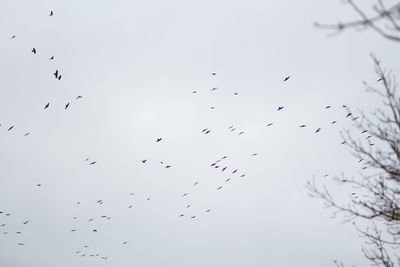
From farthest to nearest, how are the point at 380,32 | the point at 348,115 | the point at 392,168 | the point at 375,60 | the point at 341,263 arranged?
the point at 341,263 → the point at 348,115 → the point at 375,60 → the point at 392,168 → the point at 380,32

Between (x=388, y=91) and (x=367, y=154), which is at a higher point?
(x=388, y=91)

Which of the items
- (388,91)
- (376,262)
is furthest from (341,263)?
(388,91)

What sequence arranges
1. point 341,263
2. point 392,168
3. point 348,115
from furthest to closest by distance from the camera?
point 341,263 → point 348,115 → point 392,168

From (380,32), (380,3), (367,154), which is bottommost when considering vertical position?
(380,32)

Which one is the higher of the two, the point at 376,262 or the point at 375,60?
the point at 375,60

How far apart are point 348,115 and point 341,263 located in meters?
3.57

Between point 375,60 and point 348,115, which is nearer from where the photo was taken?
point 375,60

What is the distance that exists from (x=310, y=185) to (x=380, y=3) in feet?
16.6

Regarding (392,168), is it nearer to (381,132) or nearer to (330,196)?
(381,132)

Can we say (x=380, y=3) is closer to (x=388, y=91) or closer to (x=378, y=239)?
(x=388, y=91)

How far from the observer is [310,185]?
21.7ft

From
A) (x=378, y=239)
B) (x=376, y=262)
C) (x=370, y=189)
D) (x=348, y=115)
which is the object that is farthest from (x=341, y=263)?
(x=348, y=115)

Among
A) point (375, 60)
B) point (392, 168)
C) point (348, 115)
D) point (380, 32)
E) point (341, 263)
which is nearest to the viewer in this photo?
point (380, 32)

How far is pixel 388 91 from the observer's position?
5.71 meters
